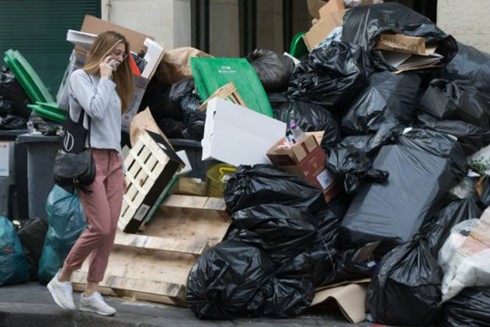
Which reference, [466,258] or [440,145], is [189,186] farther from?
[466,258]

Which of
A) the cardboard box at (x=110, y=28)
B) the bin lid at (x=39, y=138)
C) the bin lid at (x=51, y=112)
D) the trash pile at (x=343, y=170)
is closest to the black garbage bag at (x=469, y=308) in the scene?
the trash pile at (x=343, y=170)

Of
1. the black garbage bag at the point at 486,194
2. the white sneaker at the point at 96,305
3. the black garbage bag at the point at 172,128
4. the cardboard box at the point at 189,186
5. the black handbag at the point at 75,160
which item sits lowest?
the white sneaker at the point at 96,305

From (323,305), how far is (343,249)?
0.40 metres

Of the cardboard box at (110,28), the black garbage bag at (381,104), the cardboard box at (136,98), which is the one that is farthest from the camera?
the cardboard box at (110,28)

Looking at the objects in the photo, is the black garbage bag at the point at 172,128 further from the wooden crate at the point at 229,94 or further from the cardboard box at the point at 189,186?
the cardboard box at the point at 189,186

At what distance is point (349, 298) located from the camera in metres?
5.06

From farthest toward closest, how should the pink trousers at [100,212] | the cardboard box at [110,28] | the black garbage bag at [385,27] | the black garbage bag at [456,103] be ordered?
the cardboard box at [110,28] < the black garbage bag at [385,27] < the black garbage bag at [456,103] < the pink trousers at [100,212]

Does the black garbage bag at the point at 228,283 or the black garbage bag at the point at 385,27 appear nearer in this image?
the black garbage bag at the point at 228,283

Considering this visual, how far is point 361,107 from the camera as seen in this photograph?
19.6 ft

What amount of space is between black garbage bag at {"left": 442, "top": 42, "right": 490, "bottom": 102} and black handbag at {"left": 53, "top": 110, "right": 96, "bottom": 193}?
9.36 ft

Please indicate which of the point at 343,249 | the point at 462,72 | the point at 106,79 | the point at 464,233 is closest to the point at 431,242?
the point at 464,233

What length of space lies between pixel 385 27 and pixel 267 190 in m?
1.85

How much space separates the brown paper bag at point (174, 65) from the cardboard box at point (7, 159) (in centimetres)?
137

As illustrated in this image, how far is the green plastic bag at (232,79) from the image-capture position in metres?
6.35
